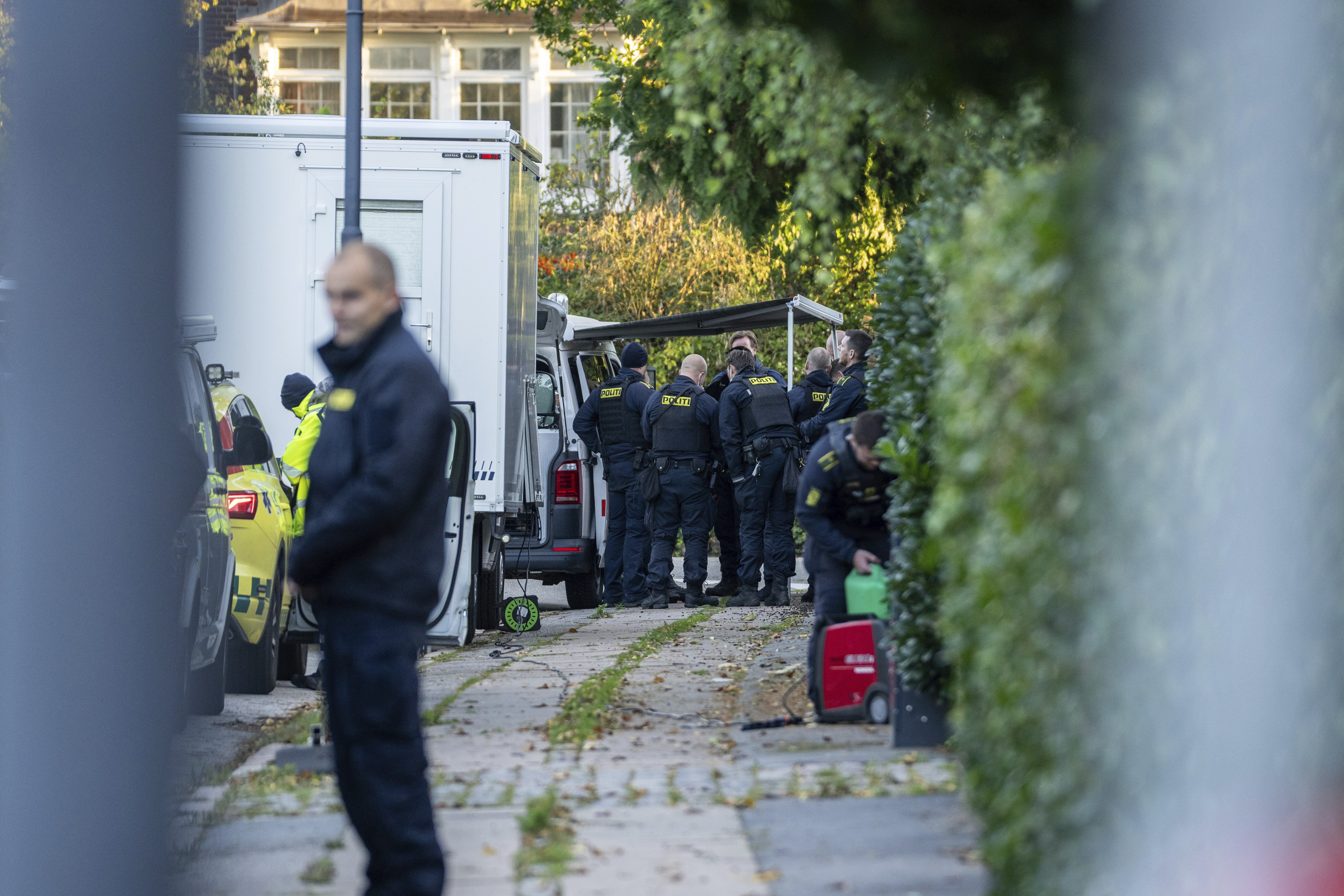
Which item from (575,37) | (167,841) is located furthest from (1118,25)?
(575,37)

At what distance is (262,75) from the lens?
983 inches

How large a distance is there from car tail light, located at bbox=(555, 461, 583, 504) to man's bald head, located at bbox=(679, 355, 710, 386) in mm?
1266

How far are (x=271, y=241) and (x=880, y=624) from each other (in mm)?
4979

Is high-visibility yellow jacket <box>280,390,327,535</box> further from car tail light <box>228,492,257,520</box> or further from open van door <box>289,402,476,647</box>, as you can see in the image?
open van door <box>289,402,476,647</box>

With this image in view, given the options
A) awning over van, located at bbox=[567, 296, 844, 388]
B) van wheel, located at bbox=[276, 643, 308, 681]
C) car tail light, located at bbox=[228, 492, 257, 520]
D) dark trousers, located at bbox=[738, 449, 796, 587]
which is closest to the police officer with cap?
car tail light, located at bbox=[228, 492, 257, 520]

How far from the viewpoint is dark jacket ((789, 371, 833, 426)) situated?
13023 millimetres

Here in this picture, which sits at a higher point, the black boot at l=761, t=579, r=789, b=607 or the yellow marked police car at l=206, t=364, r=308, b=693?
the yellow marked police car at l=206, t=364, r=308, b=693

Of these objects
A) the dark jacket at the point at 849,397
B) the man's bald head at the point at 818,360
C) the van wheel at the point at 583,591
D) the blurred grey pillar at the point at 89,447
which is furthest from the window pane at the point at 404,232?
the blurred grey pillar at the point at 89,447

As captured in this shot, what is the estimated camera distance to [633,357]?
13258 millimetres

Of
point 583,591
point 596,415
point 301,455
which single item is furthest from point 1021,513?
point 583,591

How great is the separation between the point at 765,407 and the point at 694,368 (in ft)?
3.12

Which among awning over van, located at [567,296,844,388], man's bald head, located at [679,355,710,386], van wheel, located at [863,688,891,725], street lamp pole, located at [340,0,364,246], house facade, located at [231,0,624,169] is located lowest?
van wheel, located at [863,688,891,725]

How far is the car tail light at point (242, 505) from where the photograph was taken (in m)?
8.07

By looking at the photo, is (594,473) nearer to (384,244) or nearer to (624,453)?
(624,453)
